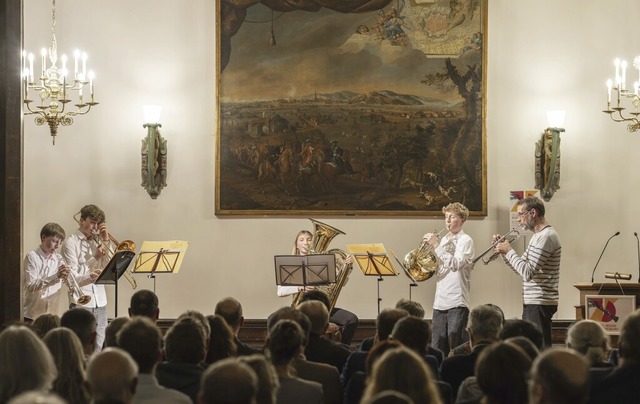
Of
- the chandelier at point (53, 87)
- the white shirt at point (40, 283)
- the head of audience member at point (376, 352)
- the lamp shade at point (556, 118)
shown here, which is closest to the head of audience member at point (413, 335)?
the head of audience member at point (376, 352)

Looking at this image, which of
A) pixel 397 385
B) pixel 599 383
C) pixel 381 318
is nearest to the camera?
pixel 397 385

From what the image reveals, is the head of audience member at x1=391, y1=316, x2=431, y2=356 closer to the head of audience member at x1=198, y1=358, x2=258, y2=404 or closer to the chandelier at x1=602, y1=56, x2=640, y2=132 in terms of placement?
the head of audience member at x1=198, y1=358, x2=258, y2=404

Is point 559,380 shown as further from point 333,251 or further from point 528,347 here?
point 333,251

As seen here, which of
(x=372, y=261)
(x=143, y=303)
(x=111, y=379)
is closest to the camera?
(x=111, y=379)

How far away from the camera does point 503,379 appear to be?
3.54 metres

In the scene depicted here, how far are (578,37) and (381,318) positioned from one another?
6093 millimetres

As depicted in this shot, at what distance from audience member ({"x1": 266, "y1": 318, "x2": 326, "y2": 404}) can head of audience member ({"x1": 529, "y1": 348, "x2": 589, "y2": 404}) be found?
51.2 inches

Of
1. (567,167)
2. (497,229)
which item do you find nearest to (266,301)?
(497,229)

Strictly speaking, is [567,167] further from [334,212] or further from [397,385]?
[397,385]

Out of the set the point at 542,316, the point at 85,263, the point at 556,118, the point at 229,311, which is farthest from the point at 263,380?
the point at 556,118

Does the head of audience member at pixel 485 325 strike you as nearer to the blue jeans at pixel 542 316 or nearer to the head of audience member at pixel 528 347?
the head of audience member at pixel 528 347

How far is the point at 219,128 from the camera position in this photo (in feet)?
33.9

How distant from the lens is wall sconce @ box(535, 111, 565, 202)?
10180 mm

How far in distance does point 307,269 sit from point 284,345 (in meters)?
3.93
